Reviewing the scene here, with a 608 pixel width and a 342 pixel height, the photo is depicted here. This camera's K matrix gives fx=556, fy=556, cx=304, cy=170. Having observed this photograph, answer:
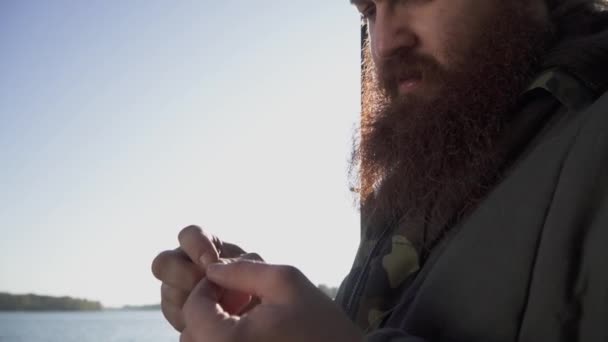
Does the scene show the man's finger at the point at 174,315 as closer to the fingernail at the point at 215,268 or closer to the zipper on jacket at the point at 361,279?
the fingernail at the point at 215,268

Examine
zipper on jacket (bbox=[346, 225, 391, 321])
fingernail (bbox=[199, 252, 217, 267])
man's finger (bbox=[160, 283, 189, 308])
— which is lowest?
zipper on jacket (bbox=[346, 225, 391, 321])

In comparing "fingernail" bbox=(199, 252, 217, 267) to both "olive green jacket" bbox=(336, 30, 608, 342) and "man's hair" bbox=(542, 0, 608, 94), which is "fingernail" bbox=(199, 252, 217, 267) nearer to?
"olive green jacket" bbox=(336, 30, 608, 342)

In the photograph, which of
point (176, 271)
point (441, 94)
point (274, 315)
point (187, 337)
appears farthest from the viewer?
point (441, 94)

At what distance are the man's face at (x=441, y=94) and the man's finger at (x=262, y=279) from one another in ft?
1.49

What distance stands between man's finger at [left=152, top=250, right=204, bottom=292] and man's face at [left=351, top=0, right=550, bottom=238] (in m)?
0.49

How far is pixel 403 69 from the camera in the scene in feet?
4.78

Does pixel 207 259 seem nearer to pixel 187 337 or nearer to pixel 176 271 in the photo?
pixel 176 271

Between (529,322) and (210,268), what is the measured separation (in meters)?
0.51

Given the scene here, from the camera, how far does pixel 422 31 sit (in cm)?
148

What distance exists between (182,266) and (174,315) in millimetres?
125

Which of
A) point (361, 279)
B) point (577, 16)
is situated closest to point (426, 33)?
point (577, 16)

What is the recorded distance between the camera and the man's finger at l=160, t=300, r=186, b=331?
45.5 inches

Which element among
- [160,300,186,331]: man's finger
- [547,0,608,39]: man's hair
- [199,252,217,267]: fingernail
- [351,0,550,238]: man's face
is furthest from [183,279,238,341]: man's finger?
[547,0,608,39]: man's hair

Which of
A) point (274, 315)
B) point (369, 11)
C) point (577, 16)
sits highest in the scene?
point (369, 11)
